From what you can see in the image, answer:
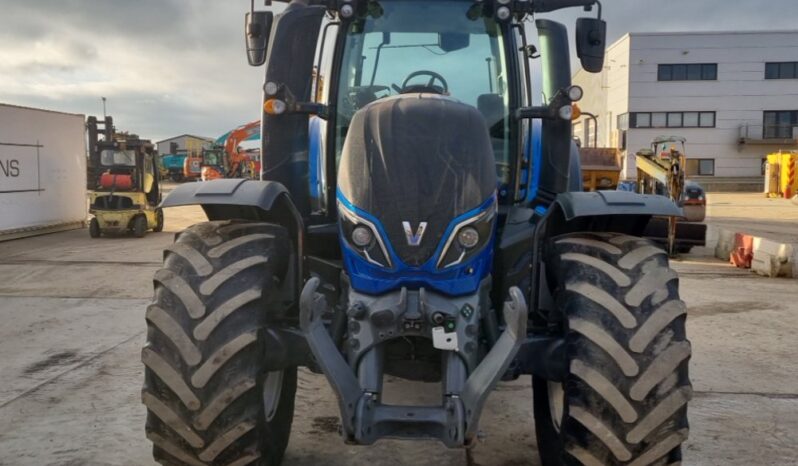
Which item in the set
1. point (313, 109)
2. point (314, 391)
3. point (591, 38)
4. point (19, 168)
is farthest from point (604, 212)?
point (19, 168)

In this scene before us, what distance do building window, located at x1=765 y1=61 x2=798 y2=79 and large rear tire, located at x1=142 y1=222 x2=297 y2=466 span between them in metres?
44.3

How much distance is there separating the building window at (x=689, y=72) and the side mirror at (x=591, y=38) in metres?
40.0

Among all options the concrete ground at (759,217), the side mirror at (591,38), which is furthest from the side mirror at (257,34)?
the concrete ground at (759,217)

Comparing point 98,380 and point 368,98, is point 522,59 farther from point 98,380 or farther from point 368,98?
point 98,380

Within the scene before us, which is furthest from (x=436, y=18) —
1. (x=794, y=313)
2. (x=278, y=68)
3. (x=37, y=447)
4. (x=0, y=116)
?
(x=0, y=116)

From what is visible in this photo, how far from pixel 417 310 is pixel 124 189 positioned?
1439cm

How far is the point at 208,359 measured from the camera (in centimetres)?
296

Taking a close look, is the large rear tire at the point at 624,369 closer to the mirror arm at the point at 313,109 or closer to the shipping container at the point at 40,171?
the mirror arm at the point at 313,109

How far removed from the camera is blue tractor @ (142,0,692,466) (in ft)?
9.50

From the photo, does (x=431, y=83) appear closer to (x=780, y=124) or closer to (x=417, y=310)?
(x=417, y=310)

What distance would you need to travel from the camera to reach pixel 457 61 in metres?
4.22

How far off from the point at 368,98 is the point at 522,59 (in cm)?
91

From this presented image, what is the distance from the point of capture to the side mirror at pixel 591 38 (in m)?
4.14

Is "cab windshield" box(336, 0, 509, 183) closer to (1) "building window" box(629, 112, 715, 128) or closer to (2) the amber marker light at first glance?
(2) the amber marker light
